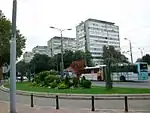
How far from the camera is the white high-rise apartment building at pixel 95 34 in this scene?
11838 cm

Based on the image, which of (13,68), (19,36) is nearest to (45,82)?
(13,68)

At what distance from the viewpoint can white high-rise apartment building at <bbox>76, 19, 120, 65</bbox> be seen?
118 m

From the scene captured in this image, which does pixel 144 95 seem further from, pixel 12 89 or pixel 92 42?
pixel 92 42

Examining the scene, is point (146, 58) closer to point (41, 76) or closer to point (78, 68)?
point (41, 76)

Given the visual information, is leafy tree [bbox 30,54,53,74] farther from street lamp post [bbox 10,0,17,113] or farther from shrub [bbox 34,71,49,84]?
street lamp post [bbox 10,0,17,113]

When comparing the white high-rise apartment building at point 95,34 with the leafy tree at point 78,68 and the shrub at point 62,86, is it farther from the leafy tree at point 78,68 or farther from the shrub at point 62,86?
the shrub at point 62,86

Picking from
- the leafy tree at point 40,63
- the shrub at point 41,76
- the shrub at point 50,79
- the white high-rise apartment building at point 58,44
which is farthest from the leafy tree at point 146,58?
the shrub at point 50,79

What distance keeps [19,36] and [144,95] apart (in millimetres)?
46041

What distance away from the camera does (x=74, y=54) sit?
346 ft

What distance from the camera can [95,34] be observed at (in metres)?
121

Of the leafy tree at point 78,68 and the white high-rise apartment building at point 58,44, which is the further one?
the white high-rise apartment building at point 58,44

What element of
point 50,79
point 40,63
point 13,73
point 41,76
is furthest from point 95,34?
point 13,73

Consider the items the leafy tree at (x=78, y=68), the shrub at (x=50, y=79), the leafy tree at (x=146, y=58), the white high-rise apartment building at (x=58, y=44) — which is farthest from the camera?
the white high-rise apartment building at (x=58, y=44)

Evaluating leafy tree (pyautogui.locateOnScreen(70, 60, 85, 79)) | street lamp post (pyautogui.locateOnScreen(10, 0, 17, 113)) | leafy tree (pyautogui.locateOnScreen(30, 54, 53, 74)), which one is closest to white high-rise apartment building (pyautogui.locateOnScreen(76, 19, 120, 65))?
leafy tree (pyautogui.locateOnScreen(30, 54, 53, 74))
